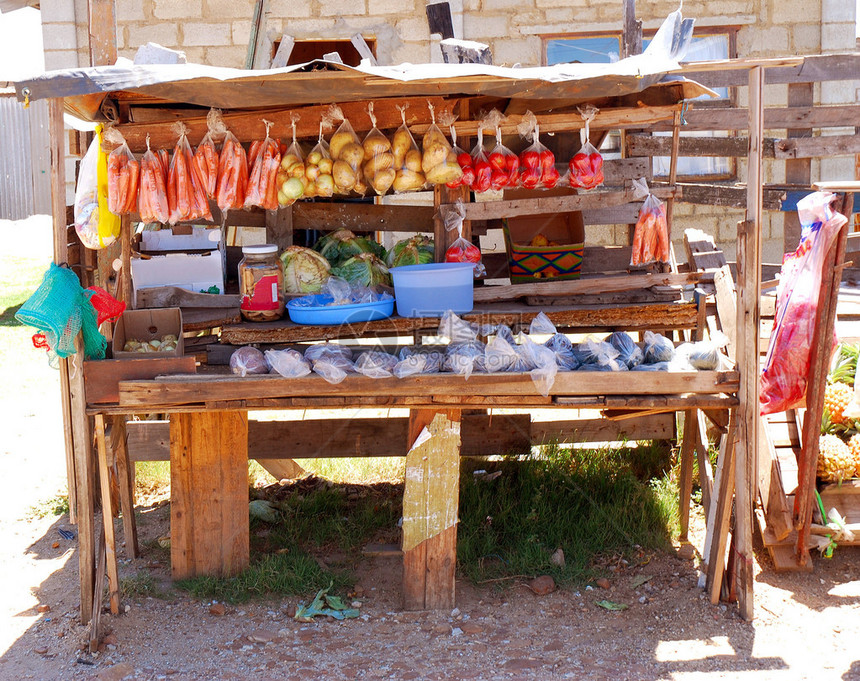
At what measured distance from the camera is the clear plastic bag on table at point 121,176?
3904mm

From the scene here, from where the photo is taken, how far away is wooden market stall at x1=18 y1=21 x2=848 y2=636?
11.8 ft

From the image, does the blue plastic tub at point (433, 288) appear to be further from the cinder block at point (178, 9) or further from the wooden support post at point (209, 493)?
the cinder block at point (178, 9)

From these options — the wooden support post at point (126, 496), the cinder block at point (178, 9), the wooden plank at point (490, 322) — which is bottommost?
→ the wooden support post at point (126, 496)

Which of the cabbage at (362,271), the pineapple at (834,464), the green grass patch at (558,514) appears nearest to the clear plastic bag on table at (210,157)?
the cabbage at (362,271)

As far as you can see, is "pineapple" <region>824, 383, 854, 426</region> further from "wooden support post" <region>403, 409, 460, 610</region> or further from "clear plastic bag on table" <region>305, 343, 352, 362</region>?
"clear plastic bag on table" <region>305, 343, 352, 362</region>

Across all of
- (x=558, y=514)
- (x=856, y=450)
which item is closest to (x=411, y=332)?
(x=558, y=514)

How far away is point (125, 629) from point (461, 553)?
1.69m

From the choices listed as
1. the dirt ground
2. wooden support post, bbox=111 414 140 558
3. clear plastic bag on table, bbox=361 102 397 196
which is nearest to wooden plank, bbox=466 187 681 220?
clear plastic bag on table, bbox=361 102 397 196

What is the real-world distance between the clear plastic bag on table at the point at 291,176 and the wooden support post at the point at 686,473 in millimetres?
2440

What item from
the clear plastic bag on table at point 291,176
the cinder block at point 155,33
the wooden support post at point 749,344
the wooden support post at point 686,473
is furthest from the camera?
the cinder block at point 155,33

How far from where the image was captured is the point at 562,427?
17.6 ft

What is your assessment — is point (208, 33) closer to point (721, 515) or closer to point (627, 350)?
point (627, 350)

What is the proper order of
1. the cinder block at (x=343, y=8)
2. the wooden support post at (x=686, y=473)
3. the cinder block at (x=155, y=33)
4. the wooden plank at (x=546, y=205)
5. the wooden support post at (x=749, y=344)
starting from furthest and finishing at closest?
the cinder block at (x=155, y=33) < the cinder block at (x=343, y=8) < the wooden support post at (x=686, y=473) < the wooden plank at (x=546, y=205) < the wooden support post at (x=749, y=344)

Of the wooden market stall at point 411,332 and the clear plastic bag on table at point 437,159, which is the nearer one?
the wooden market stall at point 411,332
